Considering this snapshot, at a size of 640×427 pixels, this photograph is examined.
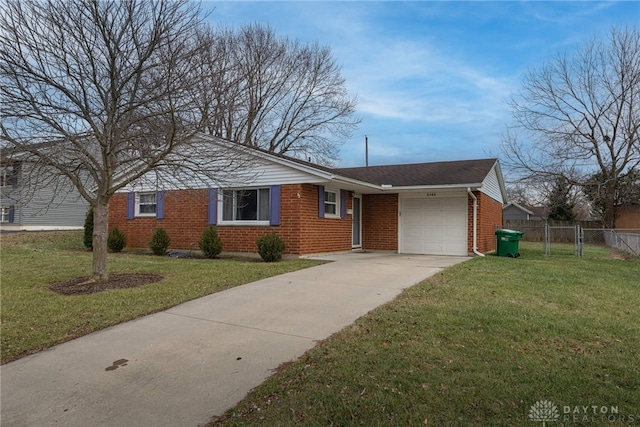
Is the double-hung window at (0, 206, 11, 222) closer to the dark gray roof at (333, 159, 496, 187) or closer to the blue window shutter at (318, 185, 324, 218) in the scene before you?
the dark gray roof at (333, 159, 496, 187)

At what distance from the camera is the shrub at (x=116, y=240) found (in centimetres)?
1480

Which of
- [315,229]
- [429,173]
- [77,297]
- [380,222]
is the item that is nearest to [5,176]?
[77,297]

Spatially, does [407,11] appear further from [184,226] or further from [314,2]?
[184,226]

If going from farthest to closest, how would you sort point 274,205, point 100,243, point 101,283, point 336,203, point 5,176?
Answer: point 336,203, point 274,205, point 5,176, point 100,243, point 101,283

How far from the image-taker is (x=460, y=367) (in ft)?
12.1

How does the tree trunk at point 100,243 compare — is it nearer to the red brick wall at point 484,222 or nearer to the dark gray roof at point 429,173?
the dark gray roof at point 429,173

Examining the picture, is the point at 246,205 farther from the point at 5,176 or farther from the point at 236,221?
the point at 5,176

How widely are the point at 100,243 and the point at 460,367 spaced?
7.12 m

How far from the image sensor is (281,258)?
38.5 ft

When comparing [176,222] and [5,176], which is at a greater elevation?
[5,176]

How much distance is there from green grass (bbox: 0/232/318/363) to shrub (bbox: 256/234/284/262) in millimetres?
822

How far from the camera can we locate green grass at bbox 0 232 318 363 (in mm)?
5012

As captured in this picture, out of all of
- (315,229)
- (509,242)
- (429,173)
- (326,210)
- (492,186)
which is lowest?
(509,242)

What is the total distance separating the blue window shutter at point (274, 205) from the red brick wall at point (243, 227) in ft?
0.40
